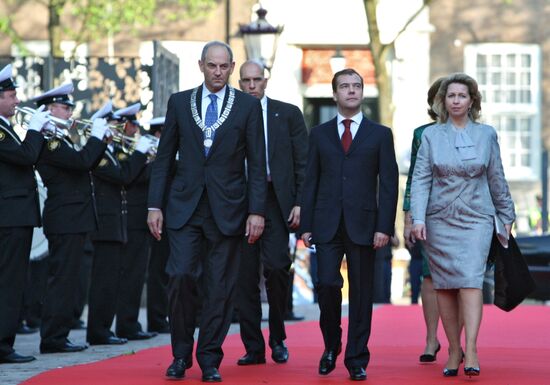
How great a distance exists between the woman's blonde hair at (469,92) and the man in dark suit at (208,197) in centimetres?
125

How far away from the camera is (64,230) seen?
1226 centimetres

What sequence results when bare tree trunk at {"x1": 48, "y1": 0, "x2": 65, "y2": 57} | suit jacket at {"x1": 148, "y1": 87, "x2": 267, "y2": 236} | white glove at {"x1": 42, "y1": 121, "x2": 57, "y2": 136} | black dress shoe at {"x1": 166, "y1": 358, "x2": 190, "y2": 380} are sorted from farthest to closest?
bare tree trunk at {"x1": 48, "y1": 0, "x2": 65, "y2": 57}
white glove at {"x1": 42, "y1": 121, "x2": 57, "y2": 136}
suit jacket at {"x1": 148, "y1": 87, "x2": 267, "y2": 236}
black dress shoe at {"x1": 166, "y1": 358, "x2": 190, "y2": 380}

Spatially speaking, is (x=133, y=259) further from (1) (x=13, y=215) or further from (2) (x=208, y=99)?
(2) (x=208, y=99)

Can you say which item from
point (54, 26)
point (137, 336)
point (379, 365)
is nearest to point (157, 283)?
point (137, 336)

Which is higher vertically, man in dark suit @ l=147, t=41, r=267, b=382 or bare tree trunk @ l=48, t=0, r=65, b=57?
bare tree trunk @ l=48, t=0, r=65, b=57

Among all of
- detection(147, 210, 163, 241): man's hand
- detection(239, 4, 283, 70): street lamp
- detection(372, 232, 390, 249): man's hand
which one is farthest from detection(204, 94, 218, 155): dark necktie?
detection(239, 4, 283, 70): street lamp

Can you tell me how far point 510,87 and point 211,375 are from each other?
2384 centimetres

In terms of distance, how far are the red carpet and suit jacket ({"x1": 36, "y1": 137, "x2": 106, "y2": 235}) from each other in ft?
3.62

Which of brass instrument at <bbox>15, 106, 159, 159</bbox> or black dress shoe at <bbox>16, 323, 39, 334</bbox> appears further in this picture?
black dress shoe at <bbox>16, 323, 39, 334</bbox>

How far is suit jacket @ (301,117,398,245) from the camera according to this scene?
33.3 ft

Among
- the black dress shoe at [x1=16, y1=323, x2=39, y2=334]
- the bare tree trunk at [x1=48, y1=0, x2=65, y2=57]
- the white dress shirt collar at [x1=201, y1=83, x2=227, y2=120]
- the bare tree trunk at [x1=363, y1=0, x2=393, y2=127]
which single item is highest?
the bare tree trunk at [x1=48, y1=0, x2=65, y2=57]

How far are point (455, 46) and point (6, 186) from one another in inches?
878

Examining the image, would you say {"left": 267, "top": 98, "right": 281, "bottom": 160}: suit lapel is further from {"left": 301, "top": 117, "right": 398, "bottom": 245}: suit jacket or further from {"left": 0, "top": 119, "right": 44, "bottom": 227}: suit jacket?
{"left": 0, "top": 119, "right": 44, "bottom": 227}: suit jacket

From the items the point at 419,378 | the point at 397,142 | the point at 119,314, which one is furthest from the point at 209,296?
the point at 397,142
